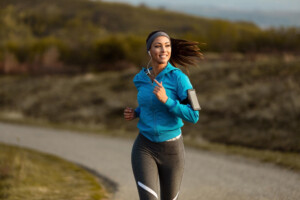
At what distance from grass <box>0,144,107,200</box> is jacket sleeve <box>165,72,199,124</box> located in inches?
156

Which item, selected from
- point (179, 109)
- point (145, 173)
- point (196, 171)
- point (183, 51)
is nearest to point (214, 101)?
point (196, 171)

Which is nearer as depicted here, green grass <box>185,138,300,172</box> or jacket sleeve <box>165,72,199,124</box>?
jacket sleeve <box>165,72,199,124</box>

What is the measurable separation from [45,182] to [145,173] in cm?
480

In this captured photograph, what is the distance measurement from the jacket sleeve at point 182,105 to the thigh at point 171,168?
1.15ft

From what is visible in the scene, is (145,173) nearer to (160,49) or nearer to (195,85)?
(160,49)

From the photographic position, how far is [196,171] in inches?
370

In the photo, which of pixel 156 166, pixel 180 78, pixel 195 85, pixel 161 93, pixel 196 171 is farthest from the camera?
pixel 195 85

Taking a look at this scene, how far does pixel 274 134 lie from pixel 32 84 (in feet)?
96.0

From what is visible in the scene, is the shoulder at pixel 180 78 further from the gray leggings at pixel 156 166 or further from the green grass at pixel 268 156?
the green grass at pixel 268 156

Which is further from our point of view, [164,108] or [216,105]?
[216,105]

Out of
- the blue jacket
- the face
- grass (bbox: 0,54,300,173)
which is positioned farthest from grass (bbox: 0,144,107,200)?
grass (bbox: 0,54,300,173)

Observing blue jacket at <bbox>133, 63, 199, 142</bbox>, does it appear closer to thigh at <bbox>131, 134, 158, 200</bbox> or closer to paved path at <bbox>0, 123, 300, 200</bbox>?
thigh at <bbox>131, 134, 158, 200</bbox>

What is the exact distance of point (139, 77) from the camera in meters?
4.08

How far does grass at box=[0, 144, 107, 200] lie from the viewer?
713cm
